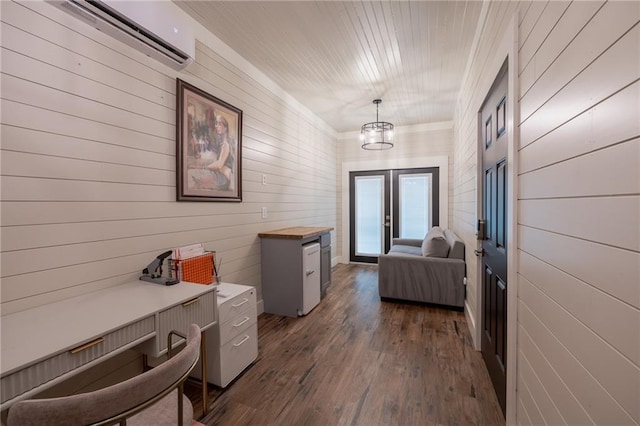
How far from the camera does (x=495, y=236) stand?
5.96 ft

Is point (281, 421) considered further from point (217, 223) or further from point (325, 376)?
point (217, 223)

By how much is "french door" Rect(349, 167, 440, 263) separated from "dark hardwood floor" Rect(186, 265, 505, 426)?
2.37 metres

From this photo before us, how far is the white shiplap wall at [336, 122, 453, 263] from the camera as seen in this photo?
16.4ft

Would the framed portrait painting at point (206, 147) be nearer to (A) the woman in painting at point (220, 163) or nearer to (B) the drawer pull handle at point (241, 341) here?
(A) the woman in painting at point (220, 163)

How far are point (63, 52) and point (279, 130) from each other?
89.1 inches

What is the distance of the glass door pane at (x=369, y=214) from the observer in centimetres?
552

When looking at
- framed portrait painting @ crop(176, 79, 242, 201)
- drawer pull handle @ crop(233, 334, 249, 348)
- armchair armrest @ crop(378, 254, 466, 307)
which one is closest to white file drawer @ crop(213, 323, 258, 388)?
drawer pull handle @ crop(233, 334, 249, 348)

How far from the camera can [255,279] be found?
3090mm

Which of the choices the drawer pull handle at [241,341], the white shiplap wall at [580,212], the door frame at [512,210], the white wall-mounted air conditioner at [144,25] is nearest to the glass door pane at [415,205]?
the door frame at [512,210]

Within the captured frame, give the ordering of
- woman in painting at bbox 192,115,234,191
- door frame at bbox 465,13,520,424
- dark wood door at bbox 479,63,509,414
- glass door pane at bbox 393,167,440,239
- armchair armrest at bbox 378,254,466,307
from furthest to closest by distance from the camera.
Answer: glass door pane at bbox 393,167,440,239 < armchair armrest at bbox 378,254,466,307 < woman in painting at bbox 192,115,234,191 < dark wood door at bbox 479,63,509,414 < door frame at bbox 465,13,520,424

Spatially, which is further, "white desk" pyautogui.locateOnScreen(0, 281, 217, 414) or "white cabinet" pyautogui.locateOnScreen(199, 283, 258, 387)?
"white cabinet" pyautogui.locateOnScreen(199, 283, 258, 387)

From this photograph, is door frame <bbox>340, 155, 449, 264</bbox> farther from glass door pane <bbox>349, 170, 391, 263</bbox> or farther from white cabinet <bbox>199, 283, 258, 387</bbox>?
white cabinet <bbox>199, 283, 258, 387</bbox>

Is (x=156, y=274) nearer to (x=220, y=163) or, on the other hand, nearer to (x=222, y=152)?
(x=220, y=163)

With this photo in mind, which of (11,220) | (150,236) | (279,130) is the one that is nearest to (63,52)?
(11,220)
